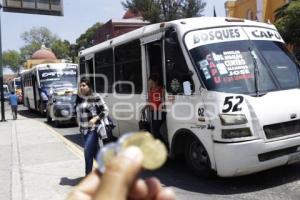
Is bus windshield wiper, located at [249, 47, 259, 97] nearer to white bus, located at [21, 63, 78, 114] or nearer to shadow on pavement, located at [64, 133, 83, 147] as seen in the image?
shadow on pavement, located at [64, 133, 83, 147]

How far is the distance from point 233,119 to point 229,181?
1306 millimetres

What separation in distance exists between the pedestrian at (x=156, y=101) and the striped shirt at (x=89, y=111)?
1.24m

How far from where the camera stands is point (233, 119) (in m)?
6.28

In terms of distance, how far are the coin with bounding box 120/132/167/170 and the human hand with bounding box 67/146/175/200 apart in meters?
0.02

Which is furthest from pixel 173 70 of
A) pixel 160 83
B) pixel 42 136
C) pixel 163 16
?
pixel 163 16

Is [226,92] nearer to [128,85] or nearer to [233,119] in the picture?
[233,119]

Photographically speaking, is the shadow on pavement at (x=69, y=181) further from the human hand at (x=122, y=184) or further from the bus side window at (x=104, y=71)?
the human hand at (x=122, y=184)

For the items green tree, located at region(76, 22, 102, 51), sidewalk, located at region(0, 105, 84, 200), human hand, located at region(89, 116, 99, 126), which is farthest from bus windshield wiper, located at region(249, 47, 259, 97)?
green tree, located at region(76, 22, 102, 51)

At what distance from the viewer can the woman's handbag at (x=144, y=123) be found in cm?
845

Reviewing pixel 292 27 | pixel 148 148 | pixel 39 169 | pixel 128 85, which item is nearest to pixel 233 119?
pixel 128 85

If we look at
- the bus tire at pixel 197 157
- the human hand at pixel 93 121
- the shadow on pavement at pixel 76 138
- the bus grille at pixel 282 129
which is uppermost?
the human hand at pixel 93 121

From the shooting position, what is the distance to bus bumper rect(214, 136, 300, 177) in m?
6.24

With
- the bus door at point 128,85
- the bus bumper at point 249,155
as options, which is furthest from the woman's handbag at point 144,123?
the bus bumper at point 249,155

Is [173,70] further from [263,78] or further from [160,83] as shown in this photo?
[263,78]
